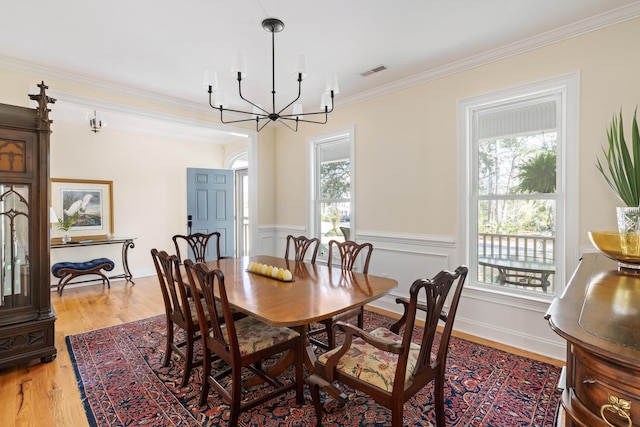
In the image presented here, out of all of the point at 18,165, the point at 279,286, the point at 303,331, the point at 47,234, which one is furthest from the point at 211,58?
the point at 303,331

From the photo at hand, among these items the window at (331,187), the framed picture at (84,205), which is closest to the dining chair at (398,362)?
the window at (331,187)

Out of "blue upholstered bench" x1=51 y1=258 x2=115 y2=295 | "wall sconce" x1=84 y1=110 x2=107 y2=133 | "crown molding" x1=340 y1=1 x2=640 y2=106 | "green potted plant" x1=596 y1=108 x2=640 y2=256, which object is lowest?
"blue upholstered bench" x1=51 y1=258 x2=115 y2=295

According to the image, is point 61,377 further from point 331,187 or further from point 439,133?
point 439,133

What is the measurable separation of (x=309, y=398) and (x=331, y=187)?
3.01 metres

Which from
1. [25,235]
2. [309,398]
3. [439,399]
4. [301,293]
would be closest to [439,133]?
[301,293]

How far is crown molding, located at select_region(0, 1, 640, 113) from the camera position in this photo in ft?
7.89

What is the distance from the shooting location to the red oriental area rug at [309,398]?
1.89 m

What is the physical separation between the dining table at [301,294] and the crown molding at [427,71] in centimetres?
230

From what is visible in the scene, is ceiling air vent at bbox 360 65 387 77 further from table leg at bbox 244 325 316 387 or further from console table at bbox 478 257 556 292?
table leg at bbox 244 325 316 387

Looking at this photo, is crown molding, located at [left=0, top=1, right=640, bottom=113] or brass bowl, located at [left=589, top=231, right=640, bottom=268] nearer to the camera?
brass bowl, located at [left=589, top=231, right=640, bottom=268]

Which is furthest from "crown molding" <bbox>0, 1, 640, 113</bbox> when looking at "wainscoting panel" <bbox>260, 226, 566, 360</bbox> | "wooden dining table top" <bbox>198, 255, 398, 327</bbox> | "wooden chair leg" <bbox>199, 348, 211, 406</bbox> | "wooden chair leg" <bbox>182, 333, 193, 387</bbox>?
"wooden chair leg" <bbox>199, 348, 211, 406</bbox>

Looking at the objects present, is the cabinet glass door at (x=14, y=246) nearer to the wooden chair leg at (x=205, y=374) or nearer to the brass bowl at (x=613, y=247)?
the wooden chair leg at (x=205, y=374)

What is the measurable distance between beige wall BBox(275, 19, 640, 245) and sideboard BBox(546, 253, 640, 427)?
6.31 ft

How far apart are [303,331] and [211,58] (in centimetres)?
266
